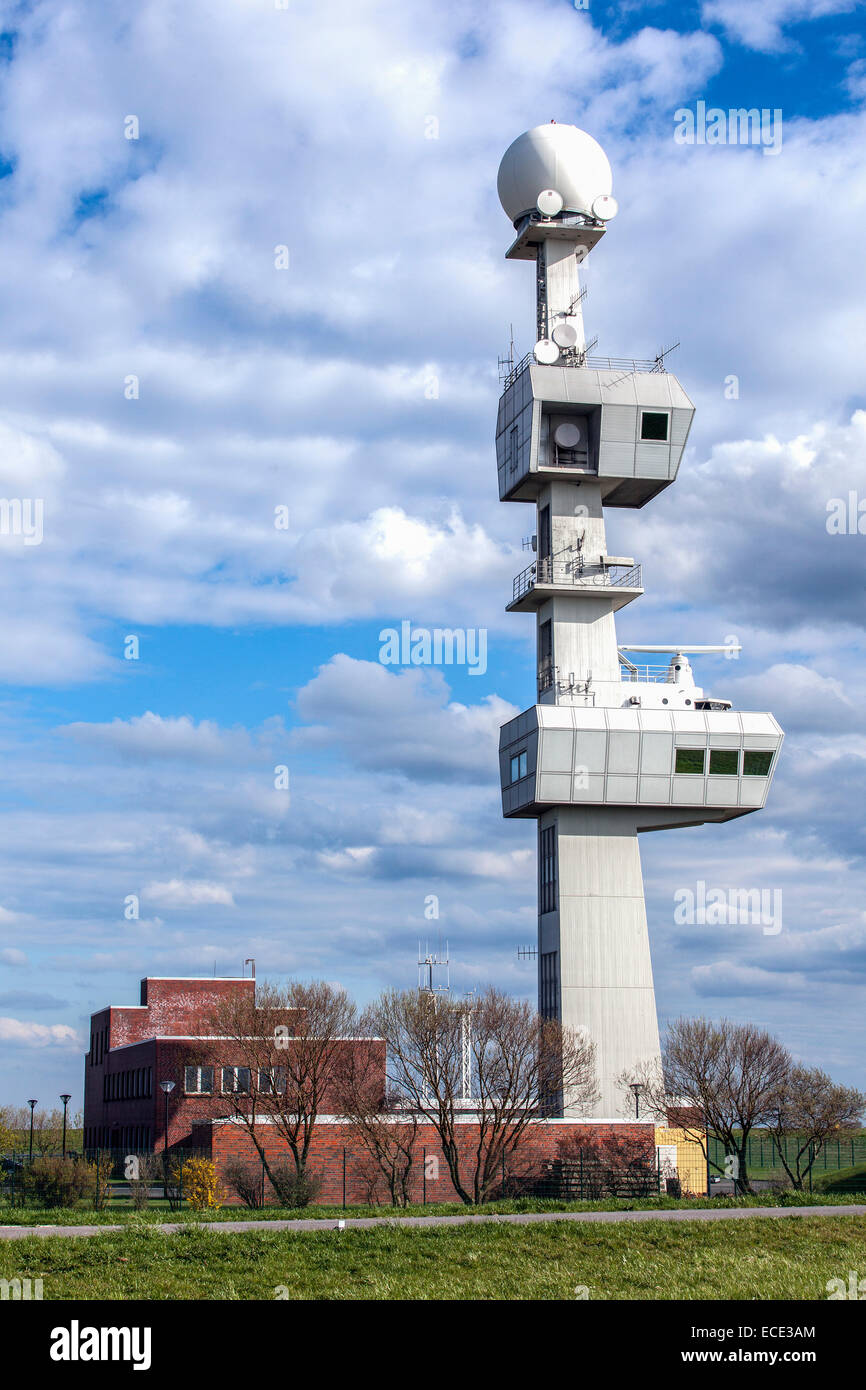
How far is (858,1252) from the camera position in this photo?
2294 cm

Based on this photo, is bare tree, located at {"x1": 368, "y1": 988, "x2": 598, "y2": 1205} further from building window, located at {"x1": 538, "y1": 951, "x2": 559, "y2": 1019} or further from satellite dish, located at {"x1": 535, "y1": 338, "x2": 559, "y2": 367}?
satellite dish, located at {"x1": 535, "y1": 338, "x2": 559, "y2": 367}

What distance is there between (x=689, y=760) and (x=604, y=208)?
2510cm

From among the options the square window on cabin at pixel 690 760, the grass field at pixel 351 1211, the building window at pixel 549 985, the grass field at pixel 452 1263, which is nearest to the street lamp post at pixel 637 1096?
the building window at pixel 549 985

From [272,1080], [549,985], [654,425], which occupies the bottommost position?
[272,1080]

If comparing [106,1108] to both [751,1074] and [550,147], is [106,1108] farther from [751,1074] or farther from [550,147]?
[550,147]

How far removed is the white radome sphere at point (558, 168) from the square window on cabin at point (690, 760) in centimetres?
2486

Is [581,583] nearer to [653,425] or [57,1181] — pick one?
[653,425]

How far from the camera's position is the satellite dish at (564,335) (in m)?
61.0

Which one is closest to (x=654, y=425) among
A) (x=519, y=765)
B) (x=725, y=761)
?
(x=725, y=761)

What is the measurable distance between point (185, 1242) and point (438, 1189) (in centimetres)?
2858

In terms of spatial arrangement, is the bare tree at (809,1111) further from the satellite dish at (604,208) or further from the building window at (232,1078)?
the satellite dish at (604,208)

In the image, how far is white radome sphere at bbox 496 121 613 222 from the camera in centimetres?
6156

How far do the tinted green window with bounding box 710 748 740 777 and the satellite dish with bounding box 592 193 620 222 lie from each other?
24396 mm

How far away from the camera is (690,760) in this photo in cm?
5803
